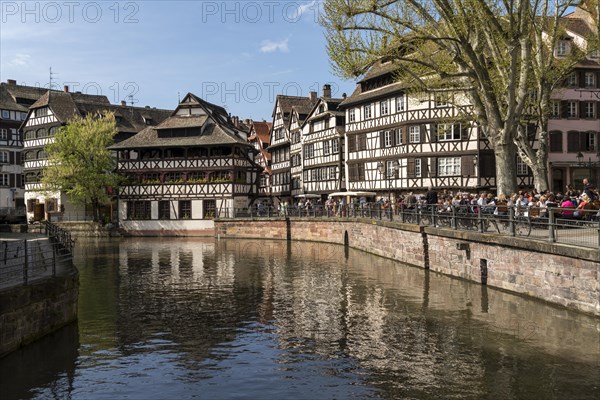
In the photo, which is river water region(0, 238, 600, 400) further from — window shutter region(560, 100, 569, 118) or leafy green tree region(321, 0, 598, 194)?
window shutter region(560, 100, 569, 118)

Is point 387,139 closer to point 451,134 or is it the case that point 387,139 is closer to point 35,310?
point 451,134

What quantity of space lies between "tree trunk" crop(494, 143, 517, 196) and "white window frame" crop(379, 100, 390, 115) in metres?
22.0

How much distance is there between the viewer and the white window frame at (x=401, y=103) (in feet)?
141

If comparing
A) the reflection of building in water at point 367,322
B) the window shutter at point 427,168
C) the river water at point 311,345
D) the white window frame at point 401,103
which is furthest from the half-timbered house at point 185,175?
the river water at point 311,345

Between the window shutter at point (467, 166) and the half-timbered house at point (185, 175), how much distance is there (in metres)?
20.2

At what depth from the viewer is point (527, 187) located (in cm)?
4078

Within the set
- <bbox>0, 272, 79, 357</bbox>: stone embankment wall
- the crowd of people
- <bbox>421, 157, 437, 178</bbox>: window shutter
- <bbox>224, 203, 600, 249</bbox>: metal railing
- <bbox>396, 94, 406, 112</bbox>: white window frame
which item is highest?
<bbox>396, 94, 406, 112</bbox>: white window frame

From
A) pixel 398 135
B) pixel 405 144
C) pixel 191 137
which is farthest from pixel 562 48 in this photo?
pixel 191 137

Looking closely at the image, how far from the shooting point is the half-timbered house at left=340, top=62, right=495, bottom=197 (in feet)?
131

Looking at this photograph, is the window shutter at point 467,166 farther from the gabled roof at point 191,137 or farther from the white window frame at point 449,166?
the gabled roof at point 191,137

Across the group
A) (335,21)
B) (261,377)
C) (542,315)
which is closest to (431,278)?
(542,315)

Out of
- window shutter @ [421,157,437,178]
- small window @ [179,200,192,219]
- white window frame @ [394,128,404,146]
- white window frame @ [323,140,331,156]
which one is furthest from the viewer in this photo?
small window @ [179,200,192,219]

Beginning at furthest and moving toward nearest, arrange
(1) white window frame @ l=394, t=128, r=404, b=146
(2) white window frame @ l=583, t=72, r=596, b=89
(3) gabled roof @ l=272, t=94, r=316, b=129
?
(3) gabled roof @ l=272, t=94, r=316, b=129
(1) white window frame @ l=394, t=128, r=404, b=146
(2) white window frame @ l=583, t=72, r=596, b=89

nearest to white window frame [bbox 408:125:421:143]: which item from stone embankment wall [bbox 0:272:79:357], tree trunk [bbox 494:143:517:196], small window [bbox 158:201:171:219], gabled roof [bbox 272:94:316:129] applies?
tree trunk [bbox 494:143:517:196]
